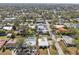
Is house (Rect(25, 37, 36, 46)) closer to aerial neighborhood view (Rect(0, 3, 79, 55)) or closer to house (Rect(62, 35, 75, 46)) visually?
aerial neighborhood view (Rect(0, 3, 79, 55))

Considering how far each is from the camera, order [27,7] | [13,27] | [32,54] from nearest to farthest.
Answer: [32,54]
[13,27]
[27,7]

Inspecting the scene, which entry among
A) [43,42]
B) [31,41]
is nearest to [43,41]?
[43,42]

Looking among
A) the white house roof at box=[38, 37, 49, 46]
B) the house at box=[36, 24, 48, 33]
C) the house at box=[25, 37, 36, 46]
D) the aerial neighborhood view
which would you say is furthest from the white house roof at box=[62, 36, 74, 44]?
the house at box=[25, 37, 36, 46]

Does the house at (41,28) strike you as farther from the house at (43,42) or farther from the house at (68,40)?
the house at (68,40)

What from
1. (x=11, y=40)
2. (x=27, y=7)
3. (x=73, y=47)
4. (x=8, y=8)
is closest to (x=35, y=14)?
(x=27, y=7)

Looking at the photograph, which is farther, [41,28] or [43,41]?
[41,28]

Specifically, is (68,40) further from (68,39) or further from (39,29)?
(39,29)

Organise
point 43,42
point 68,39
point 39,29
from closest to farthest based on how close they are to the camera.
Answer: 1. point 43,42
2. point 68,39
3. point 39,29

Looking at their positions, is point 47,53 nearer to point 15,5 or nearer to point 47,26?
point 47,26
